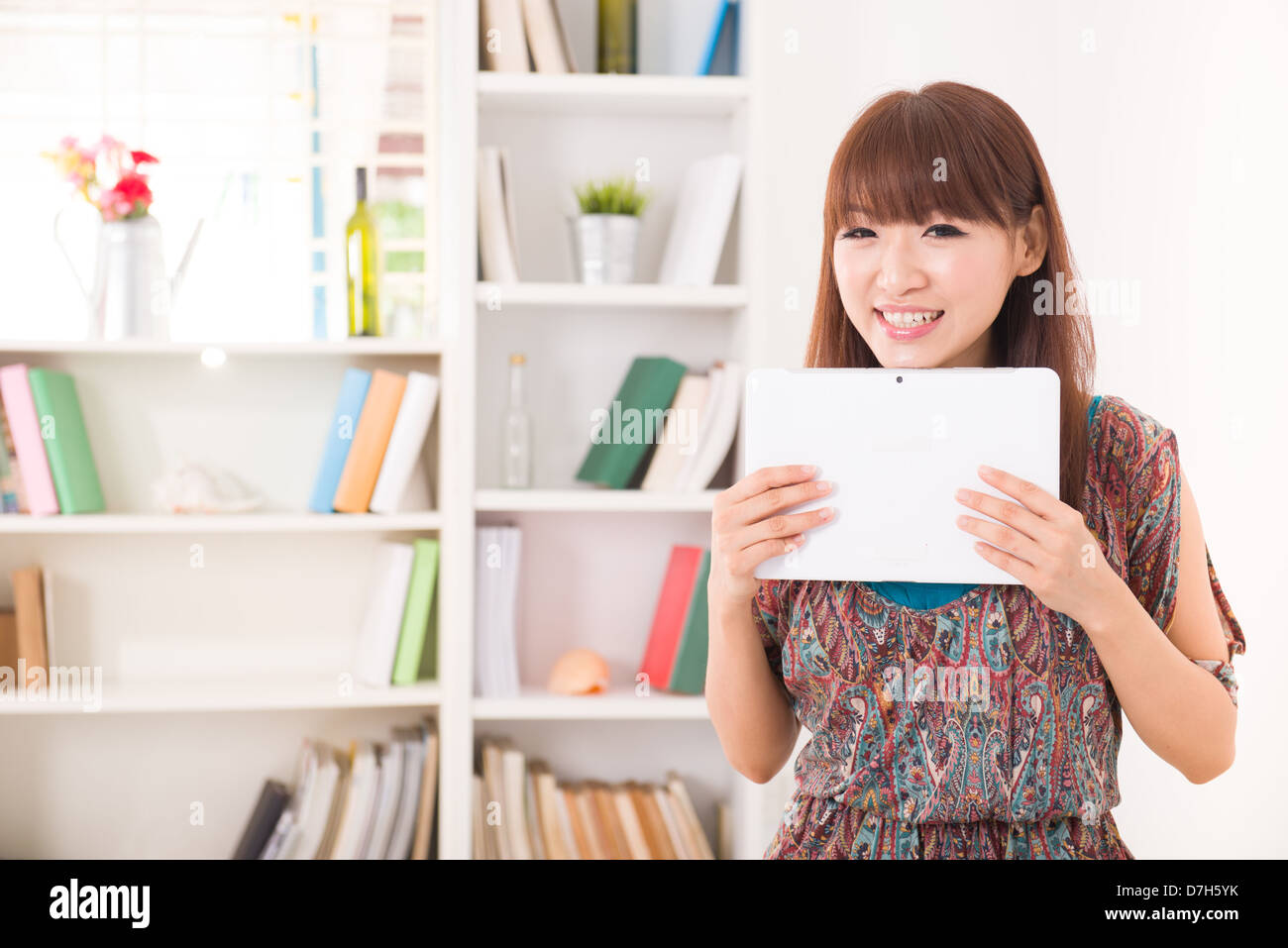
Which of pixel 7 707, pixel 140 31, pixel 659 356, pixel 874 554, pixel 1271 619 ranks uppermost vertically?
pixel 140 31

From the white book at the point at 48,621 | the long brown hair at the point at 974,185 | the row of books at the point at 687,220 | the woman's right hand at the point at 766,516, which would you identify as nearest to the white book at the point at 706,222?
the row of books at the point at 687,220

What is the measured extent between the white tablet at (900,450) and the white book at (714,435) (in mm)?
1033

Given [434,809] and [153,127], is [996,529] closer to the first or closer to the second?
[434,809]

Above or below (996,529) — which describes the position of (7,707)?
below

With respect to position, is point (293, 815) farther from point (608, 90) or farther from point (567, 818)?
point (608, 90)

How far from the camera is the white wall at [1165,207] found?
5.98 ft

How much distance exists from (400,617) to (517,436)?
394 mm

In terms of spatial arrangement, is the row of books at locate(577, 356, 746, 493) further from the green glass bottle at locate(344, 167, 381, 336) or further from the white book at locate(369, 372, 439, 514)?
the green glass bottle at locate(344, 167, 381, 336)

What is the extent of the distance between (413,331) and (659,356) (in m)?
0.50

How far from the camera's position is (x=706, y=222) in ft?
5.87

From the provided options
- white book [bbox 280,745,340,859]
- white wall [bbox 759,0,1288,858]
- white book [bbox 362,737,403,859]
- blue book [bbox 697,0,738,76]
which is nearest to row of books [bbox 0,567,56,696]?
white book [bbox 280,745,340,859]

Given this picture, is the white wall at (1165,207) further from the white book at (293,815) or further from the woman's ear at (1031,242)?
the white book at (293,815)

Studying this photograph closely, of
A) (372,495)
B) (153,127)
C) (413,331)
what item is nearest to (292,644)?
(372,495)
